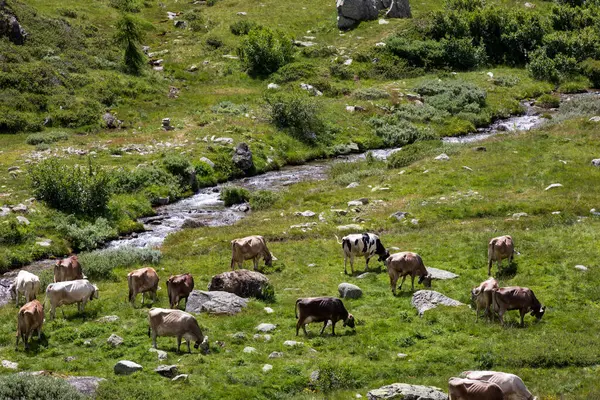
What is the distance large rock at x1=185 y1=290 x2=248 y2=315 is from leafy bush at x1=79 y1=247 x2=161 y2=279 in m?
7.76

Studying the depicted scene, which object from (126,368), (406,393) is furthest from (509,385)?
(126,368)

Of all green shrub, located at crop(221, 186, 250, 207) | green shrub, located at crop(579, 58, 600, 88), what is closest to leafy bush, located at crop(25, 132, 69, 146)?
green shrub, located at crop(221, 186, 250, 207)

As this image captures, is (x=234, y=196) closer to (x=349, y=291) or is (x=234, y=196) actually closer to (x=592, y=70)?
(x=349, y=291)

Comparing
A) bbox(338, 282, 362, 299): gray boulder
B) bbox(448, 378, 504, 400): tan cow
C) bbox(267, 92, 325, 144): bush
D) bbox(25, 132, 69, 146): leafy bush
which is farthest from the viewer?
bbox(267, 92, 325, 144): bush

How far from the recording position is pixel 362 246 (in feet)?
91.2

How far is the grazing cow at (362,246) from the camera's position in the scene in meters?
27.7

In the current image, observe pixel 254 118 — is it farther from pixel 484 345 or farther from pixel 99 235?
pixel 484 345

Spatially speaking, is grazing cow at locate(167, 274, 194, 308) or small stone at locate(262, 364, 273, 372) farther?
grazing cow at locate(167, 274, 194, 308)

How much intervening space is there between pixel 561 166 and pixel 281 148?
77.9 ft

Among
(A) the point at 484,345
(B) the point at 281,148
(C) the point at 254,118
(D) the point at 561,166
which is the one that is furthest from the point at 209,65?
(A) the point at 484,345

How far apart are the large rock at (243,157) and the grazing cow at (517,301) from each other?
3284cm

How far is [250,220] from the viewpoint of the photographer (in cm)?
4053

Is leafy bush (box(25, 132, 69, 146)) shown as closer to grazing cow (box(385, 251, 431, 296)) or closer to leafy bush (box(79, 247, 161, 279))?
leafy bush (box(79, 247, 161, 279))

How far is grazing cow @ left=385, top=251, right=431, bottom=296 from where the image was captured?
25.0 meters
